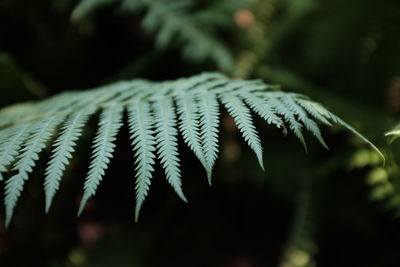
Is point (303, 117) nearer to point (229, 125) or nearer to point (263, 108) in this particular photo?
point (263, 108)

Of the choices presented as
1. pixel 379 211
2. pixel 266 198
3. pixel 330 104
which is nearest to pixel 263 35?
pixel 330 104

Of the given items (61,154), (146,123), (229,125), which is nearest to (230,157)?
(229,125)

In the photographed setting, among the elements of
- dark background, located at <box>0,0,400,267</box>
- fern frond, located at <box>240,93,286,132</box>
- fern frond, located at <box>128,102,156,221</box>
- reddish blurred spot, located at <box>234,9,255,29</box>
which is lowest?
dark background, located at <box>0,0,400,267</box>

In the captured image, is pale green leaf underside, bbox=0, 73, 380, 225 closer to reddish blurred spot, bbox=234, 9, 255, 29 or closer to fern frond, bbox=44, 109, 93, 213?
fern frond, bbox=44, 109, 93, 213

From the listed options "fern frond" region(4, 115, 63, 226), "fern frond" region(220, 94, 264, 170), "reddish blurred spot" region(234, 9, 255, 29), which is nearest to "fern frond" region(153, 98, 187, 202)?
Answer: "fern frond" region(220, 94, 264, 170)

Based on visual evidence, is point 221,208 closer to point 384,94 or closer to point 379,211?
point 379,211

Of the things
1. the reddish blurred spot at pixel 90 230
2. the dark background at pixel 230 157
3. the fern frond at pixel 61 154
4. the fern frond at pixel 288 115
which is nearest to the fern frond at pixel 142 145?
the fern frond at pixel 61 154

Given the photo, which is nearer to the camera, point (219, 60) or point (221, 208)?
point (219, 60)
